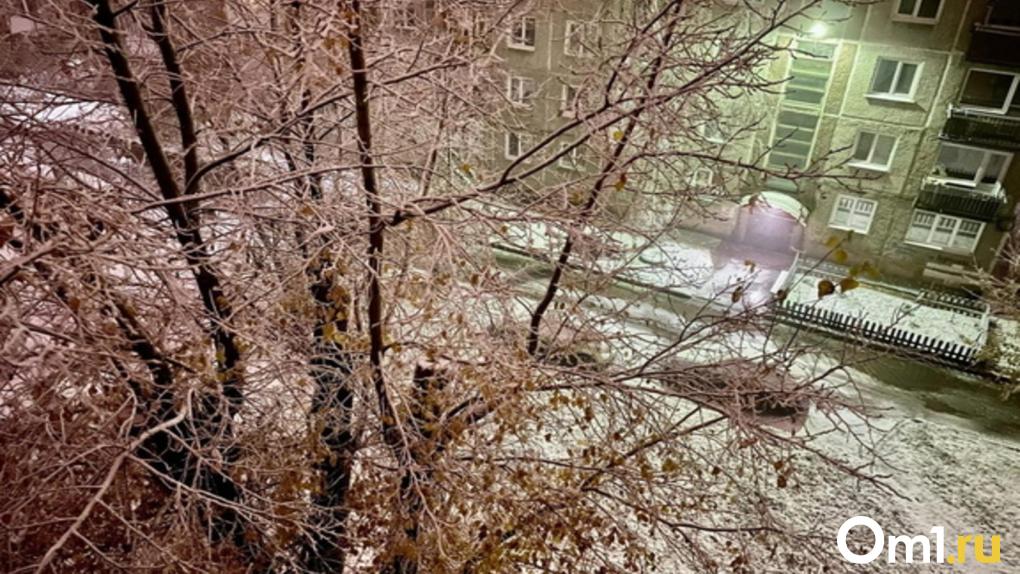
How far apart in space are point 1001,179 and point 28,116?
20.3 m

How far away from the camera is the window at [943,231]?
17.1 meters

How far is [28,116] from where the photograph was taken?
4.38m

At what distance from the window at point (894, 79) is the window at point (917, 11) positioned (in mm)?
1037

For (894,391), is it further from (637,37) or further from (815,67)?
(637,37)

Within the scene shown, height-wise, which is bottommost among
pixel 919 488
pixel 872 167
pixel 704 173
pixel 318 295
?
pixel 919 488

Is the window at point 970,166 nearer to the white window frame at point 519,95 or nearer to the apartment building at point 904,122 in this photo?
the apartment building at point 904,122

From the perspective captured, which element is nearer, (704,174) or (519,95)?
(519,95)

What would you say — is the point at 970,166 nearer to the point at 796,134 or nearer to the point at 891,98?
the point at 891,98

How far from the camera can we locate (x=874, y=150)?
17344 millimetres

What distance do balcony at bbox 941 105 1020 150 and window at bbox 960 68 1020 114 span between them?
25 centimetres

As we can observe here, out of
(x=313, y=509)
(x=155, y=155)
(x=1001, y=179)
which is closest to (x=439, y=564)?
(x=313, y=509)

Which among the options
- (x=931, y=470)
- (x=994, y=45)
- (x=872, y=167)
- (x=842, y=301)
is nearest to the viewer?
(x=931, y=470)

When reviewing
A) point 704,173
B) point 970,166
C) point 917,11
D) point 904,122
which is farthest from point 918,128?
point 704,173

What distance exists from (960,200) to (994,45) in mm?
3871
